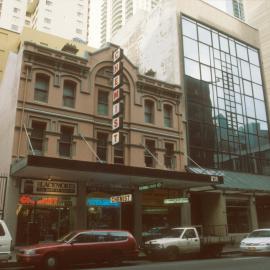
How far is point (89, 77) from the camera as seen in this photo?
930 inches

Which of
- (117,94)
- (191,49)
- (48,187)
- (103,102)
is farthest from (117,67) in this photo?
(191,49)

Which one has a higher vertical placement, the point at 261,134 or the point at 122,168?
the point at 261,134

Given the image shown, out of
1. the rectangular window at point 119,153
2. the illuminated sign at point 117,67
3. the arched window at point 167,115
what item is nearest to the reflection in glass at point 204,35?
the arched window at point 167,115

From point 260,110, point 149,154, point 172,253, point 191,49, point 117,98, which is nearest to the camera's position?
point 172,253

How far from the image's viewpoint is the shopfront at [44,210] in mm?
18984

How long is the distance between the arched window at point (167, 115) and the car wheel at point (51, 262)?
1555cm

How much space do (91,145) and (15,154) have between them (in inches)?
190

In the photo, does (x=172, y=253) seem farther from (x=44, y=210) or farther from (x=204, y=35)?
(x=204, y=35)

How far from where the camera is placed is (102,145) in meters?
23.0

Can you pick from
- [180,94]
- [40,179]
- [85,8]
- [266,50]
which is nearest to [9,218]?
[40,179]

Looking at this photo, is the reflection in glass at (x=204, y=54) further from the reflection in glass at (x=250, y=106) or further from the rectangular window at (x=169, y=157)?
the rectangular window at (x=169, y=157)

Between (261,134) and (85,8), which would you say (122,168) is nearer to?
(261,134)

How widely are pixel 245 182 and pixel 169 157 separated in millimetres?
7370

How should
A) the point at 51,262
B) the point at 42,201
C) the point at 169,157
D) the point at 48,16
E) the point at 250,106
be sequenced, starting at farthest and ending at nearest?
the point at 48,16 < the point at 250,106 < the point at 169,157 < the point at 42,201 < the point at 51,262
